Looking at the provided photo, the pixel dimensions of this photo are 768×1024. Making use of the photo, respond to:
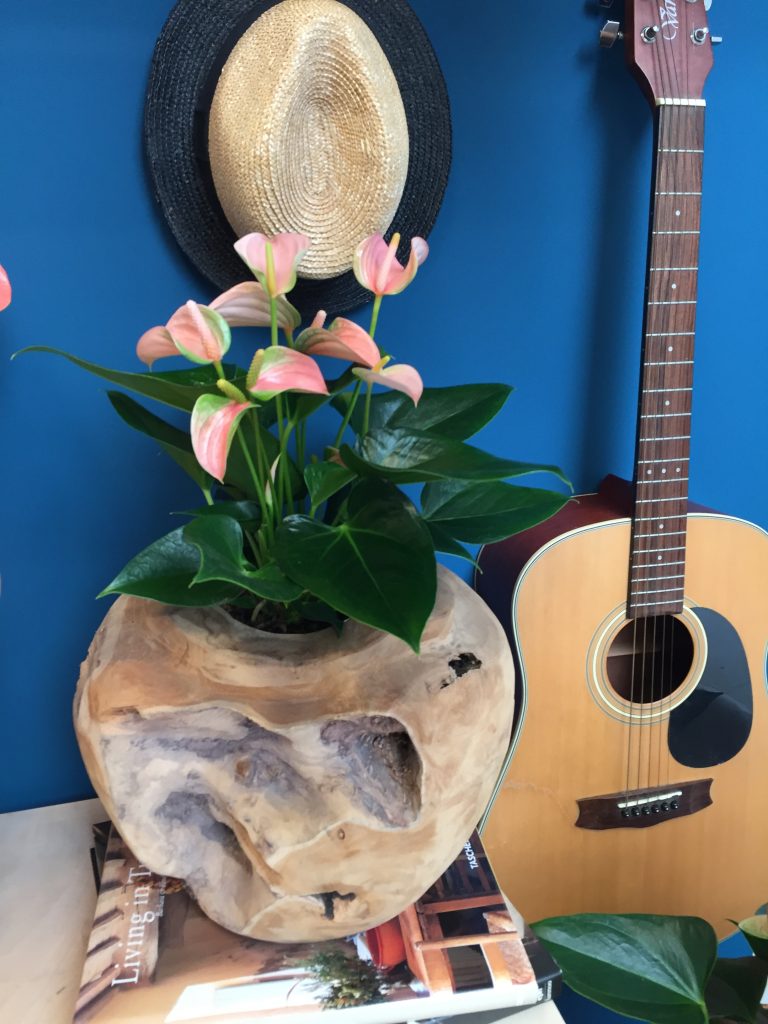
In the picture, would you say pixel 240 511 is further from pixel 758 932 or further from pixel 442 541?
pixel 758 932

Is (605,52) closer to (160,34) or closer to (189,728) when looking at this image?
(160,34)

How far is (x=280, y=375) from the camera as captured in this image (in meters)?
0.54

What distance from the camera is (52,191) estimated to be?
87cm

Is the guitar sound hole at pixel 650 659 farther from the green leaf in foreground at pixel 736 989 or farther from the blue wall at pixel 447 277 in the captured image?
the green leaf in foreground at pixel 736 989

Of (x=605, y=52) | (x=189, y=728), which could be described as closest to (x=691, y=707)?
(x=189, y=728)

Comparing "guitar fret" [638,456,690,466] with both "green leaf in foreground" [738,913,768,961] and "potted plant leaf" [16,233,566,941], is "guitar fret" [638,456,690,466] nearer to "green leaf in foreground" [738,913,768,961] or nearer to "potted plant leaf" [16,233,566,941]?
"potted plant leaf" [16,233,566,941]

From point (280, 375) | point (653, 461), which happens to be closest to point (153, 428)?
point (280, 375)

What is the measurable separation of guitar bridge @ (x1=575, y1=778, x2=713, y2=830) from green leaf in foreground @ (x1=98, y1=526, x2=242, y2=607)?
27.0 inches

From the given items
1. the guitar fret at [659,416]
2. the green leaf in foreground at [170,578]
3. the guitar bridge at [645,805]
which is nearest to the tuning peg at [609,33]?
the guitar fret at [659,416]

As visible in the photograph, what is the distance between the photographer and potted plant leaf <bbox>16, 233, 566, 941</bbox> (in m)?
0.58

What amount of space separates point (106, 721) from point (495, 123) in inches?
33.5

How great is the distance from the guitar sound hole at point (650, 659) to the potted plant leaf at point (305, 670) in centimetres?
52

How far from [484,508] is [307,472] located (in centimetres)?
15

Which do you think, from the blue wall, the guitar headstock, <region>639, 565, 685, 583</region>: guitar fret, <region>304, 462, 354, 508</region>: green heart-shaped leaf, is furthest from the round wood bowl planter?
the guitar headstock
